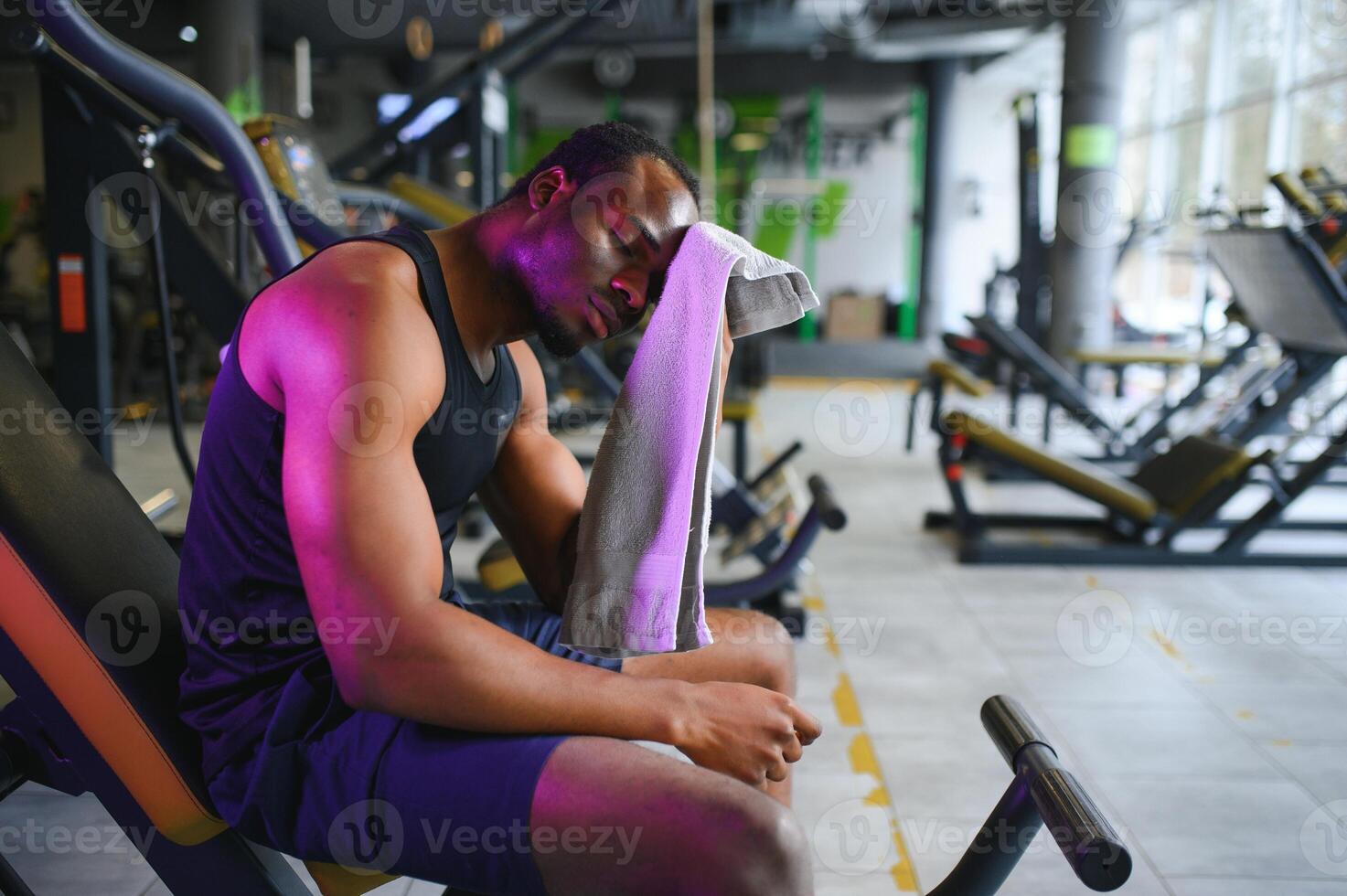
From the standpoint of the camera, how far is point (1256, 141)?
8.23 meters

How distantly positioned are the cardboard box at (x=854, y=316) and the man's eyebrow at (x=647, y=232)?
12.2 m

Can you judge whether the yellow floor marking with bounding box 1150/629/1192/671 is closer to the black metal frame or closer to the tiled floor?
the tiled floor

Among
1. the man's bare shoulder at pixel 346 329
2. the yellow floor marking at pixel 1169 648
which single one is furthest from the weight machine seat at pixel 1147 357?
the man's bare shoulder at pixel 346 329

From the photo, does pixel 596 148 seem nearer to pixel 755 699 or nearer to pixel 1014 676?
pixel 755 699

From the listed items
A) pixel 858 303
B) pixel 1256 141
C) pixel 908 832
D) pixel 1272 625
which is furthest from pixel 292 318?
pixel 858 303

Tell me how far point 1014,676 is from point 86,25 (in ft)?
8.46

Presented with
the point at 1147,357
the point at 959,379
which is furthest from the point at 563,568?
the point at 1147,357

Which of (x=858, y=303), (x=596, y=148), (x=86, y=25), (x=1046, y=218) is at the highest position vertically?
(x=86, y=25)

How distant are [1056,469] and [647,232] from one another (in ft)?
10.4

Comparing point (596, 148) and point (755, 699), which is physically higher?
point (596, 148)

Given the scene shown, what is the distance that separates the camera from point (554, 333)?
1.21m

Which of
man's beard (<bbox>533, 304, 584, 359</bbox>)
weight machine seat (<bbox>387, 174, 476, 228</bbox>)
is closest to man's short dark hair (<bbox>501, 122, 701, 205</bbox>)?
man's beard (<bbox>533, 304, 584, 359</bbox>)

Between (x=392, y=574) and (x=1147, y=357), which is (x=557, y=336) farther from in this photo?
(x=1147, y=357)

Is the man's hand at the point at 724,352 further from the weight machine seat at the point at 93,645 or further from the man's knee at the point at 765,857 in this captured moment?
the weight machine seat at the point at 93,645
